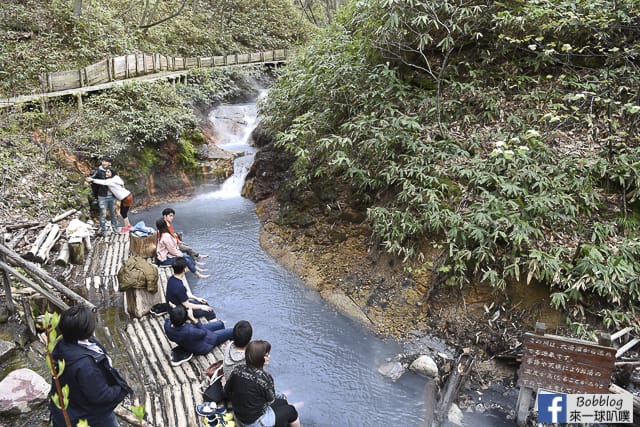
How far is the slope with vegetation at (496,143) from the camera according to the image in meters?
6.99

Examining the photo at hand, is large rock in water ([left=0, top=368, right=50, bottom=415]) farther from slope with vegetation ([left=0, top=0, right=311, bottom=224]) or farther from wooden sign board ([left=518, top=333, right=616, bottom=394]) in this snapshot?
wooden sign board ([left=518, top=333, right=616, bottom=394])

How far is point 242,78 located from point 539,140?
2108 cm

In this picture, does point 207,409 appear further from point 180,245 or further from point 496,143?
point 180,245

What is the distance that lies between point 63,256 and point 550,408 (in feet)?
A: 27.9

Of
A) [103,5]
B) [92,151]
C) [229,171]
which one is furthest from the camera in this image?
[103,5]

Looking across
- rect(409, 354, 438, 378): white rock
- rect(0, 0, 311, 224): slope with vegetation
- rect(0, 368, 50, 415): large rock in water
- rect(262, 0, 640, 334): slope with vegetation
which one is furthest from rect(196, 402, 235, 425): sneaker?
rect(0, 0, 311, 224): slope with vegetation

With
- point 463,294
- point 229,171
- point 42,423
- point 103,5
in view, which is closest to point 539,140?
point 463,294

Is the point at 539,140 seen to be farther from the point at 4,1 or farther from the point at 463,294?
the point at 4,1

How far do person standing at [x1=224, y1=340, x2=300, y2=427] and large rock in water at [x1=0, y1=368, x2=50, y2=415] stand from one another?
248cm

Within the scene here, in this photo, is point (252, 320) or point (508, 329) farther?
point (252, 320)

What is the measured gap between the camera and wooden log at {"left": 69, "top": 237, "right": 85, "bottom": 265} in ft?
26.9

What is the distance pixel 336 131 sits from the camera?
10.6 metres

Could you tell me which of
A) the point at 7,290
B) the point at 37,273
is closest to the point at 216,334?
the point at 37,273

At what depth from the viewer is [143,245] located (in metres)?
8.66
